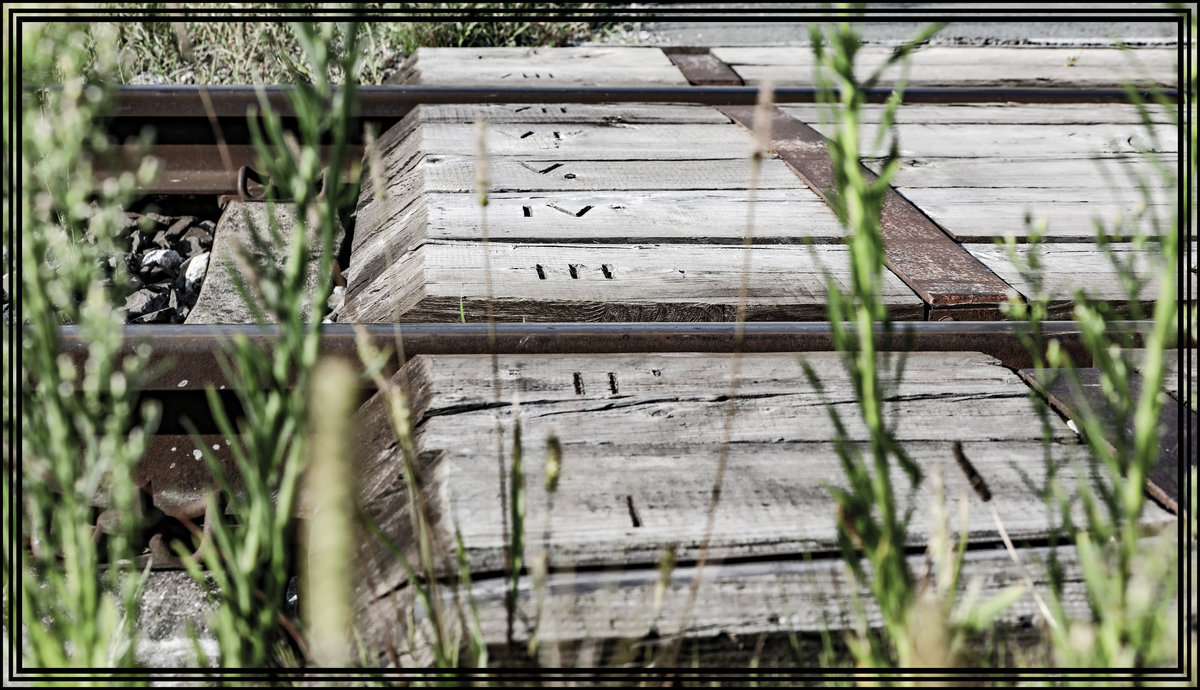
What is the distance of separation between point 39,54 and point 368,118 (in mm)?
2732

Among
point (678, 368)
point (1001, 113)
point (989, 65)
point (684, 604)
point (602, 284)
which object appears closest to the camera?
point (684, 604)

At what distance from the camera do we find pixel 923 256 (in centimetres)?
241

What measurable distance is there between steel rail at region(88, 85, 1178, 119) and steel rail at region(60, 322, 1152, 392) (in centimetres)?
168

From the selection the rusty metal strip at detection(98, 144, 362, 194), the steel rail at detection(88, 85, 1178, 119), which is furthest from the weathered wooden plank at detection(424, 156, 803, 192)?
the rusty metal strip at detection(98, 144, 362, 194)

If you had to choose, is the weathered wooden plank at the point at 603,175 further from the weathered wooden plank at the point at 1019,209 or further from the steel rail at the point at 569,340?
the steel rail at the point at 569,340

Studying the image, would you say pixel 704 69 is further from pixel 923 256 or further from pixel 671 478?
pixel 671 478

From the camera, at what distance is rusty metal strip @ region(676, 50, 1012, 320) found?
215 centimetres

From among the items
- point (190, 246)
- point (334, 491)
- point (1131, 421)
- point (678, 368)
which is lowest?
point (334, 491)

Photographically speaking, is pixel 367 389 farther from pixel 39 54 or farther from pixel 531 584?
pixel 39 54

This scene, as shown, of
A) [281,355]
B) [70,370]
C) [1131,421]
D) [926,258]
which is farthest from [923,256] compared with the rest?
[70,370]

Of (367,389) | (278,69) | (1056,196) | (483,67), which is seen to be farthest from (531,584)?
(278,69)

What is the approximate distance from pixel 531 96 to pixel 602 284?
1.83 m

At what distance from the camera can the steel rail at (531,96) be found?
3.59 m

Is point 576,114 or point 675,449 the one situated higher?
point 576,114
